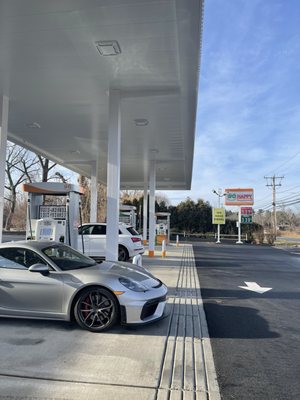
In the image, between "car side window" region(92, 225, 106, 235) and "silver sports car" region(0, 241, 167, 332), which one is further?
"car side window" region(92, 225, 106, 235)

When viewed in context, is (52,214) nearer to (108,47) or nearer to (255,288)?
(108,47)

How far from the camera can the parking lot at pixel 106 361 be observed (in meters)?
3.15

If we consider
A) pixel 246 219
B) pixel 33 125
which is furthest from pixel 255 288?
pixel 246 219

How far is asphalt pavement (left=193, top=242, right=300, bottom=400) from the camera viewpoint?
334 cm

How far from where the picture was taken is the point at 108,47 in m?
6.28

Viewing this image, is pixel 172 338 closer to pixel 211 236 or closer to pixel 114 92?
pixel 114 92

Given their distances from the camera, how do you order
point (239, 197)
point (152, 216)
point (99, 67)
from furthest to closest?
point (239, 197)
point (152, 216)
point (99, 67)

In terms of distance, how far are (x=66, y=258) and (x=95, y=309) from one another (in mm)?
1163

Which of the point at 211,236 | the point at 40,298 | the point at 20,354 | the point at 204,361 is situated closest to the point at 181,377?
the point at 204,361

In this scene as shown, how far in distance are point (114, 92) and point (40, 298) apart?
5.30 meters

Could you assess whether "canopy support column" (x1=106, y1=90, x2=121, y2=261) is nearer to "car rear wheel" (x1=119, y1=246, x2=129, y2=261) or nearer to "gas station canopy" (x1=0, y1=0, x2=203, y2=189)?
"gas station canopy" (x1=0, y1=0, x2=203, y2=189)

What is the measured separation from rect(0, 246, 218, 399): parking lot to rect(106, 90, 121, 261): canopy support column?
3212mm

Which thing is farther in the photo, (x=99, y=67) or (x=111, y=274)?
(x=99, y=67)

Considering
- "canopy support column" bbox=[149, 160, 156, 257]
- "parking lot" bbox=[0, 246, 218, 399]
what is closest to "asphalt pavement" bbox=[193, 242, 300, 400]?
"parking lot" bbox=[0, 246, 218, 399]
